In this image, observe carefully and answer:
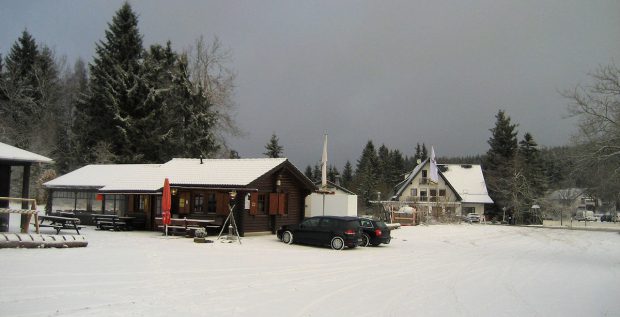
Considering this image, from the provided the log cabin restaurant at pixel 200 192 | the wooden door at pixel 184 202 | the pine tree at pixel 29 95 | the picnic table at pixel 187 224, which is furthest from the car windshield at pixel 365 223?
the pine tree at pixel 29 95

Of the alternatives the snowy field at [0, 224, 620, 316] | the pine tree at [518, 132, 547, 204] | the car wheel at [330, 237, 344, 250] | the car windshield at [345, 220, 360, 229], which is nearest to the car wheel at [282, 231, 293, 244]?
the car wheel at [330, 237, 344, 250]

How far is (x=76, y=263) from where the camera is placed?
43.9ft

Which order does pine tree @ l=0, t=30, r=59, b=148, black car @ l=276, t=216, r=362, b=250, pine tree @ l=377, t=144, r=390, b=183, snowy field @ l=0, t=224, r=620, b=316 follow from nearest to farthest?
snowy field @ l=0, t=224, r=620, b=316 → black car @ l=276, t=216, r=362, b=250 → pine tree @ l=0, t=30, r=59, b=148 → pine tree @ l=377, t=144, r=390, b=183

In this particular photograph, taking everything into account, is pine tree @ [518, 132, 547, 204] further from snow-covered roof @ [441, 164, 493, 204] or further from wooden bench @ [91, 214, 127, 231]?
wooden bench @ [91, 214, 127, 231]

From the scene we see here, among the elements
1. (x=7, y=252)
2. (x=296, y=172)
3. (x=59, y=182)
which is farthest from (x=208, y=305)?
(x=59, y=182)

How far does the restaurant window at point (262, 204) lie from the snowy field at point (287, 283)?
21.6ft

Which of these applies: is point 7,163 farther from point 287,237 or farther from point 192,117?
point 192,117

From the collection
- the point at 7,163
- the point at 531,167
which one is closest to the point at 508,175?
the point at 531,167

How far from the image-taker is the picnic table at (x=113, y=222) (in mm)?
26177

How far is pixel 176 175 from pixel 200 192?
87.8 inches

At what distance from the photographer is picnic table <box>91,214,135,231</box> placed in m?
26.2

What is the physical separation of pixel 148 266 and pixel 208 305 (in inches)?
197

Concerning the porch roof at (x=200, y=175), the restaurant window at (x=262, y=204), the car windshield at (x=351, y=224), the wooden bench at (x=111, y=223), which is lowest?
the wooden bench at (x=111, y=223)

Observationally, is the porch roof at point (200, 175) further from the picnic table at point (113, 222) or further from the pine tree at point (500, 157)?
the pine tree at point (500, 157)
